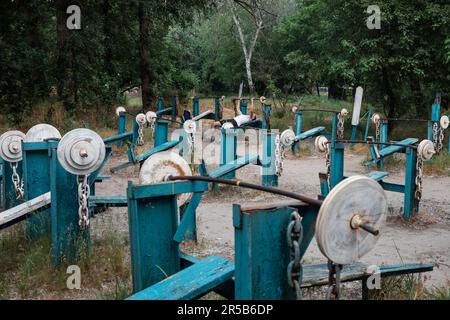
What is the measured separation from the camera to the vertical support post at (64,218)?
429cm

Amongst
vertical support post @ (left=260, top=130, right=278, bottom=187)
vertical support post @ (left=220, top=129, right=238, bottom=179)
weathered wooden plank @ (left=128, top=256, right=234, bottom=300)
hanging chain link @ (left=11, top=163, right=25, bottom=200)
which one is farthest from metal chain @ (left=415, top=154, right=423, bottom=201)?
hanging chain link @ (left=11, top=163, right=25, bottom=200)

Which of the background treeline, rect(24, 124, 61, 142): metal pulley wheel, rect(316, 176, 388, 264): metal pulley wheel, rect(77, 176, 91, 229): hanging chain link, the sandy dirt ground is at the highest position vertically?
the background treeline

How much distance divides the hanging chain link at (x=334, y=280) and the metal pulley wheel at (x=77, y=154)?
2.33 metres

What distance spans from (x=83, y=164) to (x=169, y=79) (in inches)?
627

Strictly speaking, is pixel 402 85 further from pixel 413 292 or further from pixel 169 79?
pixel 413 292

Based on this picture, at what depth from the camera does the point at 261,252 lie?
2.45m

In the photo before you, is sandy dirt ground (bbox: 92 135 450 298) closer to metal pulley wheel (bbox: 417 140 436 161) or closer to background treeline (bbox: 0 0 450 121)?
metal pulley wheel (bbox: 417 140 436 161)

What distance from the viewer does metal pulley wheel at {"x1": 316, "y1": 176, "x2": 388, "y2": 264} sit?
231cm

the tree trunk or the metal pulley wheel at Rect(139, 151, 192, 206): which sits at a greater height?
the tree trunk

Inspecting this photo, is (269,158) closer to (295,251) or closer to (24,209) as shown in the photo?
(24,209)

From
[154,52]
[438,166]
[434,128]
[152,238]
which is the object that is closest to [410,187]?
[438,166]

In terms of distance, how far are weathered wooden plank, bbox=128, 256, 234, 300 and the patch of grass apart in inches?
311
